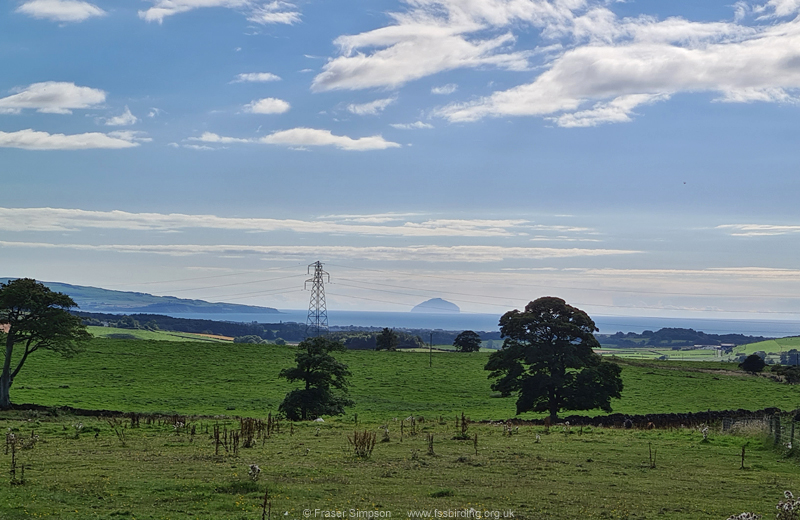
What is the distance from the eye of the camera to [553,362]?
42875mm

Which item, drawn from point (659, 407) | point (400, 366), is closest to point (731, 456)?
point (659, 407)

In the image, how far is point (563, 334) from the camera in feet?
141

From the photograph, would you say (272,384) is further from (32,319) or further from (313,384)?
(32,319)

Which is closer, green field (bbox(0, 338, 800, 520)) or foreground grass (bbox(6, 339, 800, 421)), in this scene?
green field (bbox(0, 338, 800, 520))

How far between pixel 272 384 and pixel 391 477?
164 ft

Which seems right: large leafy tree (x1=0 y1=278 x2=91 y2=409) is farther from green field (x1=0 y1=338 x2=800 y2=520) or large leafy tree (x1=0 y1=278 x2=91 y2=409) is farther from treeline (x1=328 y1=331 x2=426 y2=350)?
treeline (x1=328 y1=331 x2=426 y2=350)

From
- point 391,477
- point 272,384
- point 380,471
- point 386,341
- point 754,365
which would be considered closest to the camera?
point 391,477

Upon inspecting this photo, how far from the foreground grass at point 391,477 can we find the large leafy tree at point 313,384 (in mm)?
9868

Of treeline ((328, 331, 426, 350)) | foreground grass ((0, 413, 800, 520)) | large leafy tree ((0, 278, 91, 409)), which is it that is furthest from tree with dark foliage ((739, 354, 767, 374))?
large leafy tree ((0, 278, 91, 409))

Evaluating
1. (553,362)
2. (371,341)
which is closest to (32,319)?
(553,362)

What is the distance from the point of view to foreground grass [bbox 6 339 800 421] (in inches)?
2108

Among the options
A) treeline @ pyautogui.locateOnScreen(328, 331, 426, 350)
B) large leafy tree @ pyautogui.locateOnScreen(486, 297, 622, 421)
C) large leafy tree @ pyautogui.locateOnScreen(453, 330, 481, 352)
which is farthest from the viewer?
treeline @ pyautogui.locateOnScreen(328, 331, 426, 350)

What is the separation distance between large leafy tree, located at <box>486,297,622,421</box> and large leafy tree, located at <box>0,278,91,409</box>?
2799 cm

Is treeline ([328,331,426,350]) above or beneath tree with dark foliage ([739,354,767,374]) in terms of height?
beneath
